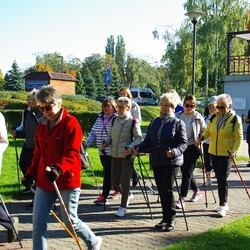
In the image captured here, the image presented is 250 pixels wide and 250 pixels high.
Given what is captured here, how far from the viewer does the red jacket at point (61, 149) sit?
172 inches

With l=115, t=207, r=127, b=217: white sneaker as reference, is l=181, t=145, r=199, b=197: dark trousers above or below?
above

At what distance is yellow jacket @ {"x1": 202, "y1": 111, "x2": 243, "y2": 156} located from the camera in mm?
7109

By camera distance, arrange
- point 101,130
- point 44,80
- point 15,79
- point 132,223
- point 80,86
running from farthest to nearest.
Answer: point 80,86, point 15,79, point 44,80, point 101,130, point 132,223

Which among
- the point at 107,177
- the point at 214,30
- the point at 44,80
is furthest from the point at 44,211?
the point at 214,30

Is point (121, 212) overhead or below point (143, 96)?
below

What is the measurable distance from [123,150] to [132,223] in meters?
1.17

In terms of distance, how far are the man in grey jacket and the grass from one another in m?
1.56

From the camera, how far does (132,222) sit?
675 centimetres

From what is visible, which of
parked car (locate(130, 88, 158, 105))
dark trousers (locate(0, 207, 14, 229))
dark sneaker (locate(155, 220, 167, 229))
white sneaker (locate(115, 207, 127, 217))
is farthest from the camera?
parked car (locate(130, 88, 158, 105))

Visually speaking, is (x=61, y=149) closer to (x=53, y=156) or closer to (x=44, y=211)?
(x=53, y=156)

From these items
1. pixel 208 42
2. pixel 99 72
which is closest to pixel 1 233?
pixel 208 42

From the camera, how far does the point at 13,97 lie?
30.8 m

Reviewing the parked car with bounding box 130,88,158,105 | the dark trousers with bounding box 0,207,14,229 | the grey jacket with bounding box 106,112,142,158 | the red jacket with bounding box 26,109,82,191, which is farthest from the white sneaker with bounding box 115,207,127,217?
the parked car with bounding box 130,88,158,105

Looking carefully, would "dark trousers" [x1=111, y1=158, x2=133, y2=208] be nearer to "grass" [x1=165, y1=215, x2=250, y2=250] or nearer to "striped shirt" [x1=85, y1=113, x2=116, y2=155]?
"striped shirt" [x1=85, y1=113, x2=116, y2=155]
